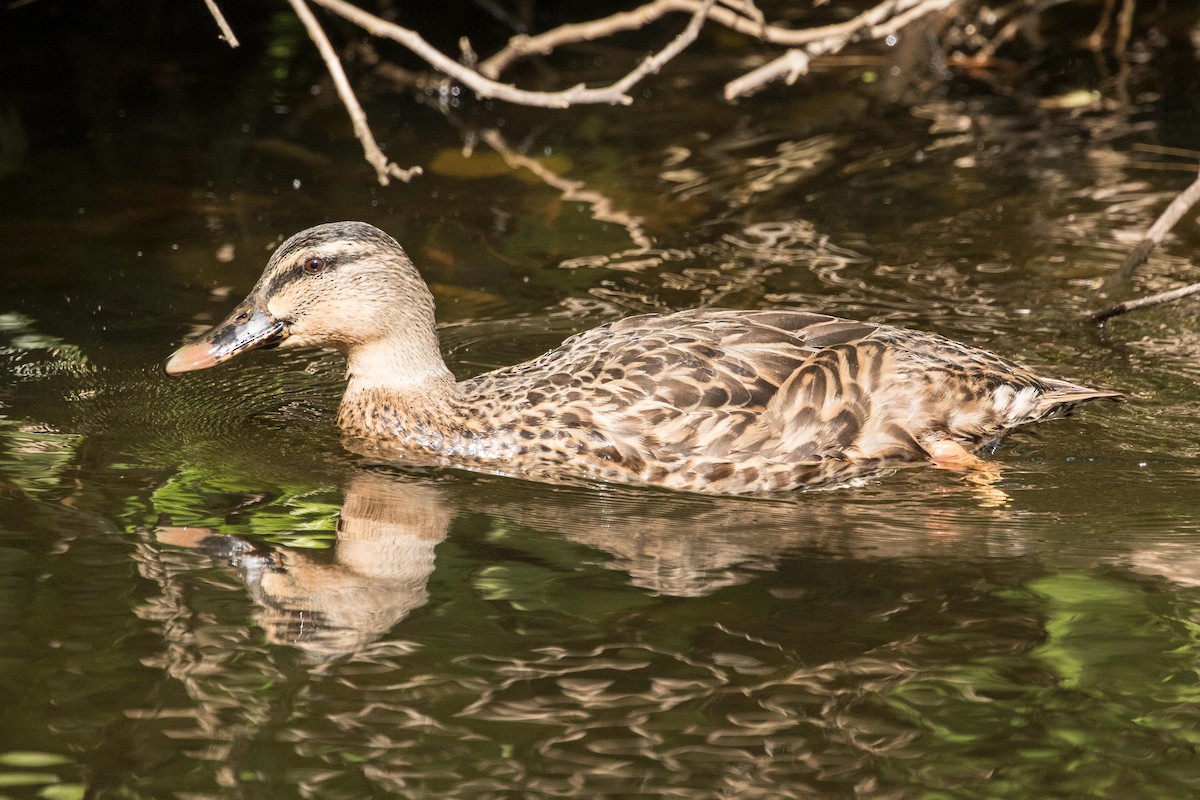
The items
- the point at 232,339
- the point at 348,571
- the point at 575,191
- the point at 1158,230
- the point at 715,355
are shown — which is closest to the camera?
the point at 348,571

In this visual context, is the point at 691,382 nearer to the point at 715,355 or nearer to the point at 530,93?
the point at 715,355

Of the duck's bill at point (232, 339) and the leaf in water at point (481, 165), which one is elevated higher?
the leaf in water at point (481, 165)

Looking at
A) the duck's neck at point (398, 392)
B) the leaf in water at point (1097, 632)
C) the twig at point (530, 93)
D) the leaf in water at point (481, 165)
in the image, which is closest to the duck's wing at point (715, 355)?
the duck's neck at point (398, 392)

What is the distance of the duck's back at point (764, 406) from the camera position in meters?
6.77

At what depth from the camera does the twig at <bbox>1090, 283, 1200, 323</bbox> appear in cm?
698

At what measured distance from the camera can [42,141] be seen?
1136 centimetres

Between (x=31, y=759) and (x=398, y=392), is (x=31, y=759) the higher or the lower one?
the lower one

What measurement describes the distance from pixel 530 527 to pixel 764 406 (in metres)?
1.21

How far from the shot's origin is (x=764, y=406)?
680cm

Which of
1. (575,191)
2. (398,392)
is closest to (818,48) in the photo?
(575,191)

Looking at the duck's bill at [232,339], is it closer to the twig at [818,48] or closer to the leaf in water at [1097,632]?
the twig at [818,48]

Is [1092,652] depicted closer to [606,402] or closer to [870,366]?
[870,366]

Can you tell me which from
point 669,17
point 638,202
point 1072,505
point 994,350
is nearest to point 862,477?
point 1072,505

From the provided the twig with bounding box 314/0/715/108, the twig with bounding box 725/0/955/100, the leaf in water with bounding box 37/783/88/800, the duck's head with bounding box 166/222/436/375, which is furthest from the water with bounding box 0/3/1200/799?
the twig with bounding box 314/0/715/108
